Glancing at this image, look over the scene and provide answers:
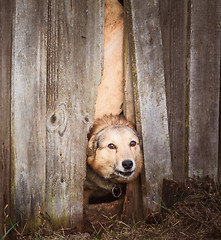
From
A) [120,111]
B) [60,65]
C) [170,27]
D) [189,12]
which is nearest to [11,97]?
[60,65]

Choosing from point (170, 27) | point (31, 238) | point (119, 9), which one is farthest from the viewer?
point (119, 9)

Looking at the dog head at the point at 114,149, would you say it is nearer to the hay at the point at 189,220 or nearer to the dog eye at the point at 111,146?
the dog eye at the point at 111,146

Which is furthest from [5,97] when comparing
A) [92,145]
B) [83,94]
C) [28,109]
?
[92,145]

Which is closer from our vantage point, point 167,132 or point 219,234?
point 219,234

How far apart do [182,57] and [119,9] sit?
3.09ft

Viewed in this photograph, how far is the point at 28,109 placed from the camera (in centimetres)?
289

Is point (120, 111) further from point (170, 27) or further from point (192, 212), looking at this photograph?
point (192, 212)

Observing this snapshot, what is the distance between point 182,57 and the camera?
3.42 metres

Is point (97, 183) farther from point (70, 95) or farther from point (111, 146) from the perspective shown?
point (70, 95)

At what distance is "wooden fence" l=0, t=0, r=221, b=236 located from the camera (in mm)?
2859

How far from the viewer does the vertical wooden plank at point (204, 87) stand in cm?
342

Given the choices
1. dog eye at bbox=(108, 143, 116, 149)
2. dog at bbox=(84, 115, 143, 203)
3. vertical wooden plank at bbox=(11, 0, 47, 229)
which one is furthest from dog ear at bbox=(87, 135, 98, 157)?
vertical wooden plank at bbox=(11, 0, 47, 229)

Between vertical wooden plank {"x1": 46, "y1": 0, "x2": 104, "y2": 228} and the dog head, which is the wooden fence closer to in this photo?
vertical wooden plank {"x1": 46, "y1": 0, "x2": 104, "y2": 228}

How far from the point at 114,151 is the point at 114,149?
26 millimetres
